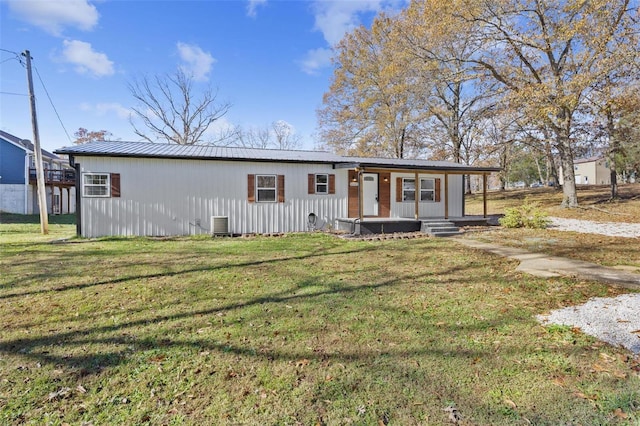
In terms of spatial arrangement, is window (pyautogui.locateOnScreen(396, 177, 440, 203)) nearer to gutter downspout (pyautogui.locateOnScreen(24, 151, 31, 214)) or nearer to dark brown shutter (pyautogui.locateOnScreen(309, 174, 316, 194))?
dark brown shutter (pyautogui.locateOnScreen(309, 174, 316, 194))

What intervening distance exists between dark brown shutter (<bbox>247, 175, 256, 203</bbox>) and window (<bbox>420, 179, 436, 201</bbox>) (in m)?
6.92

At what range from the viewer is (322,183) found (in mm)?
13148

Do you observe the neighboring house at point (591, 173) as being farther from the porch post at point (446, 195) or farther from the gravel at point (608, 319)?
the gravel at point (608, 319)

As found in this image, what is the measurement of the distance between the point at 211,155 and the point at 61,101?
11.9 metres

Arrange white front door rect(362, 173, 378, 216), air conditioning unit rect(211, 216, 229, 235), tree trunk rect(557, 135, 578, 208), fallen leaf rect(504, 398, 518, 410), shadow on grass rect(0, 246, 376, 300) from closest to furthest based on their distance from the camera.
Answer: fallen leaf rect(504, 398, 518, 410), shadow on grass rect(0, 246, 376, 300), air conditioning unit rect(211, 216, 229, 235), white front door rect(362, 173, 378, 216), tree trunk rect(557, 135, 578, 208)

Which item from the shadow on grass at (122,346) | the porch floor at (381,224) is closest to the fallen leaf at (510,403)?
the shadow on grass at (122,346)

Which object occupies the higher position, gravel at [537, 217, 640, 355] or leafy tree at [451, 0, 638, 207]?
leafy tree at [451, 0, 638, 207]

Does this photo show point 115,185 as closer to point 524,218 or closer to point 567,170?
point 524,218

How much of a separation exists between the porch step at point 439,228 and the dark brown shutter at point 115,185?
10.3 m

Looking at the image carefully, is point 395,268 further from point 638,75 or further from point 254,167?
point 638,75

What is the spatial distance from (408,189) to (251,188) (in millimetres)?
6420

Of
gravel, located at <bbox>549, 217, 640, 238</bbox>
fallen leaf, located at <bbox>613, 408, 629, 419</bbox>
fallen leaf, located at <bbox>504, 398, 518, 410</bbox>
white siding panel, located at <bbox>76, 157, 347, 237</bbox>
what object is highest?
white siding panel, located at <bbox>76, 157, 347, 237</bbox>

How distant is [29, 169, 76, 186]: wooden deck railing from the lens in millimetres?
23875

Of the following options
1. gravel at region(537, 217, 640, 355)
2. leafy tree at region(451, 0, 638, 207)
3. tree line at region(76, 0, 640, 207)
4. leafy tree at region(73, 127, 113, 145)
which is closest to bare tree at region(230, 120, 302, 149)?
tree line at region(76, 0, 640, 207)
